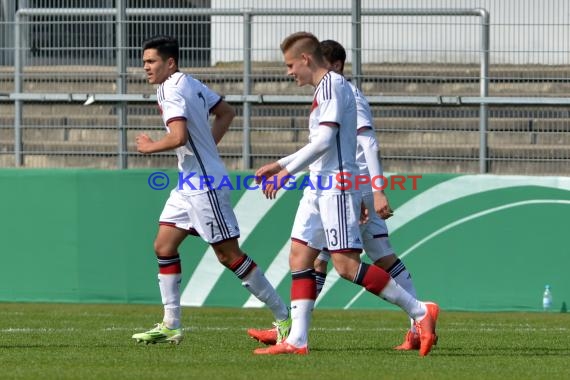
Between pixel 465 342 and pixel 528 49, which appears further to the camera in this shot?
pixel 528 49

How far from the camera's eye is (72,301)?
14578 mm

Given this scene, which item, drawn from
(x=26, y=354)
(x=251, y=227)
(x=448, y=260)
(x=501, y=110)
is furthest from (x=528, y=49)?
(x=26, y=354)

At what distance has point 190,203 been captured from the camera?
9594 mm

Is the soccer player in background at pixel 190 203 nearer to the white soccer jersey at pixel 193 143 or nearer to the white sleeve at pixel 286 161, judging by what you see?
the white soccer jersey at pixel 193 143

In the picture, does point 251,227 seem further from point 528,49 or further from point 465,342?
point 465,342

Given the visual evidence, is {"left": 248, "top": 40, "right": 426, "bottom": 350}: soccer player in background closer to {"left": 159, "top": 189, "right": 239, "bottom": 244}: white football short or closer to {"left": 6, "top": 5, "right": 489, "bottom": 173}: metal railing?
{"left": 159, "top": 189, "right": 239, "bottom": 244}: white football short

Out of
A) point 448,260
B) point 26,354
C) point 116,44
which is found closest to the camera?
point 26,354

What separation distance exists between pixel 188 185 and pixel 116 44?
5915mm

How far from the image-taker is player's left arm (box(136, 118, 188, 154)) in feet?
30.1

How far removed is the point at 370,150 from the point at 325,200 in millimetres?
1010

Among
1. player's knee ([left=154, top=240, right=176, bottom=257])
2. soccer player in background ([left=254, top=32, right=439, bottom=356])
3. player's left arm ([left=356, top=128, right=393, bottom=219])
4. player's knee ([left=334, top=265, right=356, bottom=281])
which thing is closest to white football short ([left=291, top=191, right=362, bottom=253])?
soccer player in background ([left=254, top=32, right=439, bottom=356])

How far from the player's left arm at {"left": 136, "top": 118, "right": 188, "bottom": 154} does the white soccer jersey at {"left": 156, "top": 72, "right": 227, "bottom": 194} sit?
119 millimetres

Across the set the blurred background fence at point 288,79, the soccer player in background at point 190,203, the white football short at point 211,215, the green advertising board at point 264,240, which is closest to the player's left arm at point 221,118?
the soccer player in background at point 190,203

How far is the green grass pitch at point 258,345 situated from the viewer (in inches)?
314
